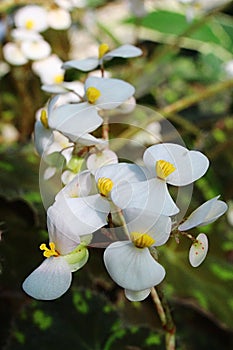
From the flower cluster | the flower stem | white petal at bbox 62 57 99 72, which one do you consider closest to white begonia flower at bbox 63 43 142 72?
white petal at bbox 62 57 99 72

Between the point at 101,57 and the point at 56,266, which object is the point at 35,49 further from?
the point at 56,266

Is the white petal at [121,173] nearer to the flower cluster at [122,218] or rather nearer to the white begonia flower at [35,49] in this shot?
the flower cluster at [122,218]

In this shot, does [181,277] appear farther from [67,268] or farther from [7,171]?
[67,268]

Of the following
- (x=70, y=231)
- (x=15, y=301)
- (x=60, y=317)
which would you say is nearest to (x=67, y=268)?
(x=70, y=231)

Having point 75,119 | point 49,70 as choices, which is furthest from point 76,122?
point 49,70

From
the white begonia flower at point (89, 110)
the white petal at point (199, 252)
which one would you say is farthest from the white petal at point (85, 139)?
the white petal at point (199, 252)

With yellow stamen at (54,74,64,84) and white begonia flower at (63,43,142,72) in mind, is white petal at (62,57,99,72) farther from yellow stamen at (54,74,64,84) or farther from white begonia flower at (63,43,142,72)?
yellow stamen at (54,74,64,84)
